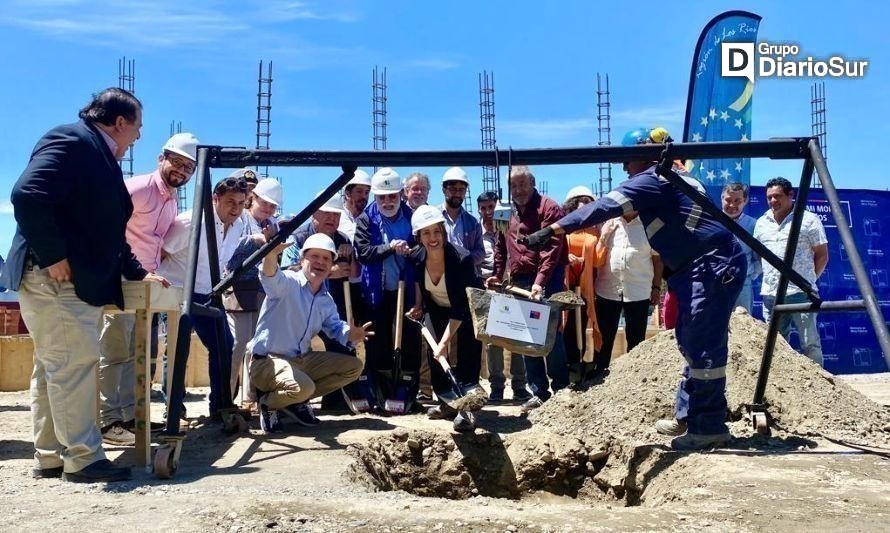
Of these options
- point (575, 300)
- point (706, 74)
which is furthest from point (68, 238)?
point (706, 74)

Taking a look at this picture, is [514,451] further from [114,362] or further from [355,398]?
[114,362]

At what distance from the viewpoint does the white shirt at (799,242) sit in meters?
7.98

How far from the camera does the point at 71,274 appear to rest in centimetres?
433

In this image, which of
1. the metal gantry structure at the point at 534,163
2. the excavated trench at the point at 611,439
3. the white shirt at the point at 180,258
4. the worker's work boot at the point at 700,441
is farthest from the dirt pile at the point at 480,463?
the white shirt at the point at 180,258

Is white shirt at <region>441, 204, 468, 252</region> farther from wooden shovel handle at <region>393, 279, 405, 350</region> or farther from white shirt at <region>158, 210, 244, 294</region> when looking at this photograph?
white shirt at <region>158, 210, 244, 294</region>

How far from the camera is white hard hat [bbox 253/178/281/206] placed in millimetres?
7008

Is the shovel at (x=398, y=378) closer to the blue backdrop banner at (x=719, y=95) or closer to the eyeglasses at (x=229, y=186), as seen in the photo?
the eyeglasses at (x=229, y=186)

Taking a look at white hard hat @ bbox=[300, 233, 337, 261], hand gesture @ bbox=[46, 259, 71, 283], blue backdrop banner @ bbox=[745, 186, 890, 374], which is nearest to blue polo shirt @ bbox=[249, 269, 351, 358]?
white hard hat @ bbox=[300, 233, 337, 261]

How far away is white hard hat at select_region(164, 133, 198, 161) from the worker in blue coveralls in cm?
272

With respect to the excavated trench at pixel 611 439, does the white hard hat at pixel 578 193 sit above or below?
above

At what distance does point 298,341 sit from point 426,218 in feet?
4.66

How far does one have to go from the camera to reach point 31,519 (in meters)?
3.63

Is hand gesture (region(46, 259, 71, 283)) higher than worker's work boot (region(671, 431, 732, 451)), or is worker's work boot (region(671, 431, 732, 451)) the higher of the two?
hand gesture (region(46, 259, 71, 283))

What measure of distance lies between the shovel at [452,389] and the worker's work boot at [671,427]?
49.0 inches
